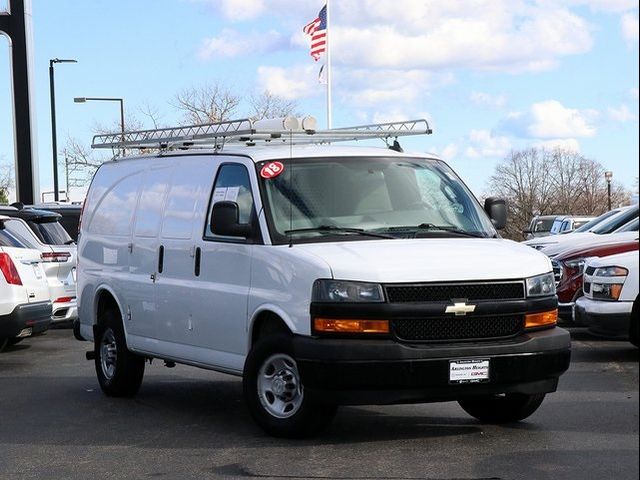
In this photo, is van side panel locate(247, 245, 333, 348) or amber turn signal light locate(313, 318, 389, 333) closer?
amber turn signal light locate(313, 318, 389, 333)

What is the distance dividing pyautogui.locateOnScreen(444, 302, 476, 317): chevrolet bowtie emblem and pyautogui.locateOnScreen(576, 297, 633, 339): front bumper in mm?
4941

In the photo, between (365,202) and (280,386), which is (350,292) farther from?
(365,202)

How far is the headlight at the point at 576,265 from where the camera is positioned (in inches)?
573

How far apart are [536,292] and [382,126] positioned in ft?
9.66

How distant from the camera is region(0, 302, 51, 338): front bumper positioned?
1295 centimetres

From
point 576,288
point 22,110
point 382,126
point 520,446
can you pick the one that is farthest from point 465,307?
point 22,110

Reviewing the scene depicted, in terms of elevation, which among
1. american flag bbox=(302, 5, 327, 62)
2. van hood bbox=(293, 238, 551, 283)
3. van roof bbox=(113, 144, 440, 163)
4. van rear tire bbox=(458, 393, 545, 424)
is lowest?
van rear tire bbox=(458, 393, 545, 424)

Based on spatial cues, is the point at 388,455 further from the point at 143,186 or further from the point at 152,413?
the point at 143,186

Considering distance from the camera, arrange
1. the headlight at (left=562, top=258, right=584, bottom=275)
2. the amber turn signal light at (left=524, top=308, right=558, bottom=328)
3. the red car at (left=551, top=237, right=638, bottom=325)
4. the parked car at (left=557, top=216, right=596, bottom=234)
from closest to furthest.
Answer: the amber turn signal light at (left=524, top=308, right=558, bottom=328) < the red car at (left=551, top=237, right=638, bottom=325) < the headlight at (left=562, top=258, right=584, bottom=275) < the parked car at (left=557, top=216, right=596, bottom=234)

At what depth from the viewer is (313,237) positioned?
27.0 feet

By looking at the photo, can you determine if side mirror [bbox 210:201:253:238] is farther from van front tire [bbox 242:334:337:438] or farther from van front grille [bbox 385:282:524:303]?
van front grille [bbox 385:282:524:303]

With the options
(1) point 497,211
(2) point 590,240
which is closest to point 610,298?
(1) point 497,211

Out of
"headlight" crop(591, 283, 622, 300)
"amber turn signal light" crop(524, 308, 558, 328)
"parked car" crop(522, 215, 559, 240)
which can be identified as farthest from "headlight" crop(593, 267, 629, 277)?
"parked car" crop(522, 215, 559, 240)

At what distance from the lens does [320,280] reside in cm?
761
